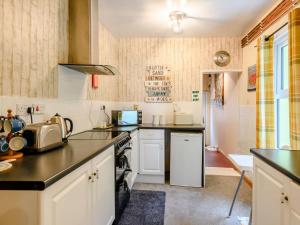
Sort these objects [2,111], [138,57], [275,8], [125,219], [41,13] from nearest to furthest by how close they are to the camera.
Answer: [2,111] < [41,13] < [125,219] < [275,8] < [138,57]

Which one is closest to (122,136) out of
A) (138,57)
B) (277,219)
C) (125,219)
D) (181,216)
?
(125,219)

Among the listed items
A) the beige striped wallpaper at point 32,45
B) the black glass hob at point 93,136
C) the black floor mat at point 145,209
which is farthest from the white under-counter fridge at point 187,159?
the beige striped wallpaper at point 32,45

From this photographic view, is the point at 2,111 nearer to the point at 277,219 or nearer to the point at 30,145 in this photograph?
the point at 30,145

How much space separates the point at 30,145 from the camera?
1.46 m

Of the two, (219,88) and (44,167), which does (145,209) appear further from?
(219,88)

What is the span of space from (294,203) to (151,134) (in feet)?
8.20

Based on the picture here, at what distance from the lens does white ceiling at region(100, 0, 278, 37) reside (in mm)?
2611

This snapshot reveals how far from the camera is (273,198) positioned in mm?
1306

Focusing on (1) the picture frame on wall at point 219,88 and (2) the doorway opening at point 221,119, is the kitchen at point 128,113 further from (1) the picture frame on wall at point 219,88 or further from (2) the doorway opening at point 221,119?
(1) the picture frame on wall at point 219,88

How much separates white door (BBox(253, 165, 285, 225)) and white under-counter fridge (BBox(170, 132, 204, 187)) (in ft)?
5.49

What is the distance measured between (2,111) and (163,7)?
2.12 m

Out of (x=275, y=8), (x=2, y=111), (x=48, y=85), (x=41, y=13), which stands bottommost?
(x=2, y=111)

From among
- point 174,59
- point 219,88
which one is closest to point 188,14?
point 174,59

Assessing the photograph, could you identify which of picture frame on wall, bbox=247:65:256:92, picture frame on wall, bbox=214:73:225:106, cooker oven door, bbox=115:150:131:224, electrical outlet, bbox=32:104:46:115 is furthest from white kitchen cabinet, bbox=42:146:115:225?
picture frame on wall, bbox=214:73:225:106
